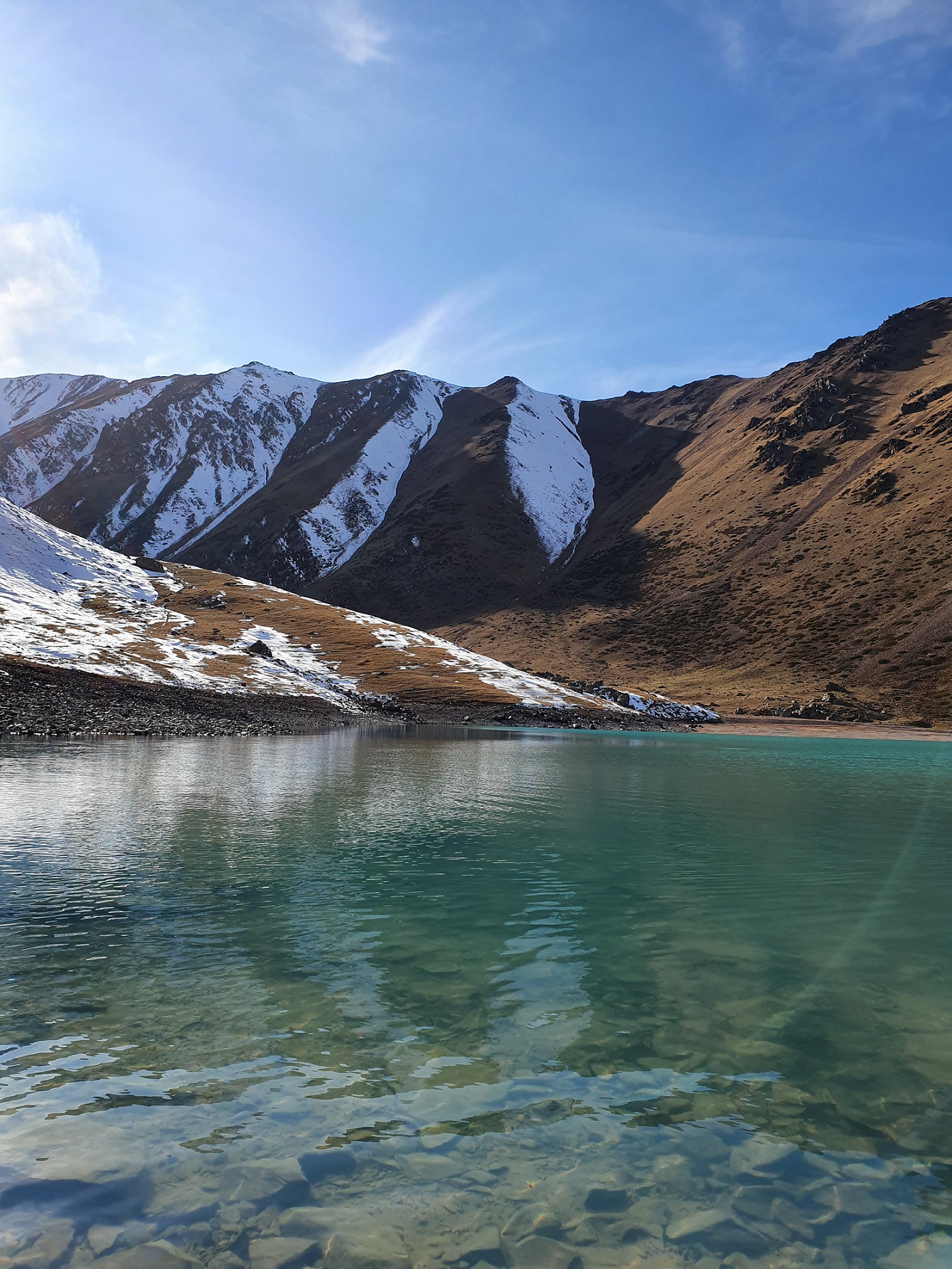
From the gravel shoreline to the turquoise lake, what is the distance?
126ft

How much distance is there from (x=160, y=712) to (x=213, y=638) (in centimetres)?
4167

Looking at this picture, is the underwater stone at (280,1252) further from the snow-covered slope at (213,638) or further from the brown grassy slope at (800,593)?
the brown grassy slope at (800,593)

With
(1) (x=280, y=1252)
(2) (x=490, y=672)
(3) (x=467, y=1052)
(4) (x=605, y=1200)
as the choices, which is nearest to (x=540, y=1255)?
(4) (x=605, y=1200)

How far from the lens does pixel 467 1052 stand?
9055 millimetres

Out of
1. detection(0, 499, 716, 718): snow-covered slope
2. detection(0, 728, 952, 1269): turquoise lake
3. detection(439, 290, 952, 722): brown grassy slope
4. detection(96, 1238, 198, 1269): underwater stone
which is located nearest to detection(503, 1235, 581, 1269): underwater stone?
detection(0, 728, 952, 1269): turquoise lake

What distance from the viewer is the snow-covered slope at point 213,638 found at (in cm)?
8669

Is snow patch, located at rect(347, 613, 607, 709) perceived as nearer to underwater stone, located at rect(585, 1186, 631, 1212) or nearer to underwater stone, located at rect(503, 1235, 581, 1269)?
underwater stone, located at rect(585, 1186, 631, 1212)

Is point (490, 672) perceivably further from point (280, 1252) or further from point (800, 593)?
point (280, 1252)

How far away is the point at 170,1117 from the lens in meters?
7.40

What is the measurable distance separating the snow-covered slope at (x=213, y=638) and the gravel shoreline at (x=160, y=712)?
14.2 ft

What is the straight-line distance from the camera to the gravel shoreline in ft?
188

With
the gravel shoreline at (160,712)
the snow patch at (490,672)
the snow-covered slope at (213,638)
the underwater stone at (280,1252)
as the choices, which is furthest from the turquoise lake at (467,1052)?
the snow patch at (490,672)

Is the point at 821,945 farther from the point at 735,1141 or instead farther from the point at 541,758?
the point at 541,758

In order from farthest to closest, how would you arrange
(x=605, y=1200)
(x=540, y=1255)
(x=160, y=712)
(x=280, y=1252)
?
(x=160, y=712)
(x=605, y=1200)
(x=540, y=1255)
(x=280, y=1252)
